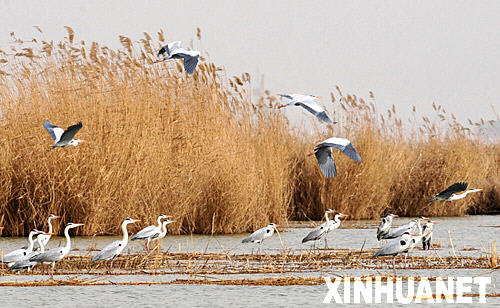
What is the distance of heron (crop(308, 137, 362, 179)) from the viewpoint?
37.8 ft

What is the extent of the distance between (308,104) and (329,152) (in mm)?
1323

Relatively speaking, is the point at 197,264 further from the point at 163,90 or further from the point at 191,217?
the point at 163,90

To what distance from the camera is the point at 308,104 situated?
1144 cm

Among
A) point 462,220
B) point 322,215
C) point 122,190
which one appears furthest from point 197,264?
point 462,220

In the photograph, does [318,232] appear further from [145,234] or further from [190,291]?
[190,291]

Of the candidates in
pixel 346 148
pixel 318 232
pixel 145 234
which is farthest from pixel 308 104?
pixel 145 234

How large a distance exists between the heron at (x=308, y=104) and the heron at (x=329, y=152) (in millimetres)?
431

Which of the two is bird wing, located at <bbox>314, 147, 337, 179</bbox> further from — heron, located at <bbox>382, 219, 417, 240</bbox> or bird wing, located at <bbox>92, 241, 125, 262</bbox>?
bird wing, located at <bbox>92, 241, 125, 262</bbox>

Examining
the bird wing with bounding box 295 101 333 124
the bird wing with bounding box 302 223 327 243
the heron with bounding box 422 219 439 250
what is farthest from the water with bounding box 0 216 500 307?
the bird wing with bounding box 295 101 333 124

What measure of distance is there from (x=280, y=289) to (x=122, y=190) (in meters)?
5.96

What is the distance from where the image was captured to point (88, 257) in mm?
10891

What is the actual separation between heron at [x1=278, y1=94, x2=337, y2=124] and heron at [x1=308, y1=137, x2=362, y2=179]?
0.43 meters

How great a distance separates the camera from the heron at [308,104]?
1124 cm

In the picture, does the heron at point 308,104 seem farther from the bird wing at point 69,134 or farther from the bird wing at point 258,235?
the bird wing at point 69,134
